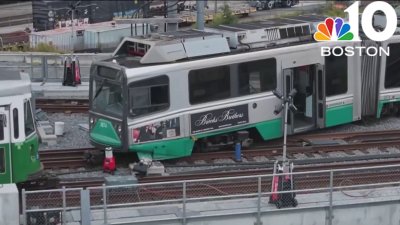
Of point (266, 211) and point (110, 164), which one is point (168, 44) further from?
point (266, 211)

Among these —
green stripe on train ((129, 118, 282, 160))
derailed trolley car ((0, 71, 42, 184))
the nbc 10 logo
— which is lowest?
green stripe on train ((129, 118, 282, 160))

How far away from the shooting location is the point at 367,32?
2297cm

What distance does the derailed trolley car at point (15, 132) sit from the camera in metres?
15.6

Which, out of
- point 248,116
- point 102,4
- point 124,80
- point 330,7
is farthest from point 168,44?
point 330,7

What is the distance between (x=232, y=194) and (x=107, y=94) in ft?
14.0

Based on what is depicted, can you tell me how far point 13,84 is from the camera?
15.8m

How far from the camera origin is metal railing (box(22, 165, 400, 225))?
14727mm

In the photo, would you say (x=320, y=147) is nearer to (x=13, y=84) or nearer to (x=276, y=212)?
(x=276, y=212)

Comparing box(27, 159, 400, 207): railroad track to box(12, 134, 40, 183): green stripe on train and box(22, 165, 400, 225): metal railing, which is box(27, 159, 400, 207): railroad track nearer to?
box(22, 165, 400, 225): metal railing

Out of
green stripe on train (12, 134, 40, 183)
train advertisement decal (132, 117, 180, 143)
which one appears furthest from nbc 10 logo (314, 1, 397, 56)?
green stripe on train (12, 134, 40, 183)

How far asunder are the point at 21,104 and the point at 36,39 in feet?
60.3

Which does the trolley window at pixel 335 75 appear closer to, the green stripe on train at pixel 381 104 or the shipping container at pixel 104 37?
the green stripe on train at pixel 381 104

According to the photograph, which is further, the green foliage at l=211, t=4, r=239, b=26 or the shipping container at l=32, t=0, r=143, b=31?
the green foliage at l=211, t=4, r=239, b=26

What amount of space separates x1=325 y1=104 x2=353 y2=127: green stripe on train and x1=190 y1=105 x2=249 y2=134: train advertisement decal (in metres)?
2.60
